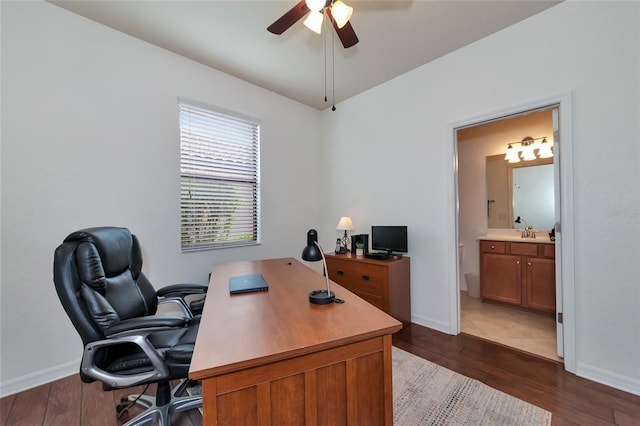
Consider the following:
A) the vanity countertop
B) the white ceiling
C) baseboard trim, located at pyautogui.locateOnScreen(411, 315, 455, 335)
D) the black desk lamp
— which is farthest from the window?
the vanity countertop

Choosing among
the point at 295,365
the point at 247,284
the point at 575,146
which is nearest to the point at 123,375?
the point at 247,284

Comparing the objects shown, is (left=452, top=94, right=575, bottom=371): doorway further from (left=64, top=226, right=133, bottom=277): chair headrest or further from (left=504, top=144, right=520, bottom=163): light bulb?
(left=64, top=226, right=133, bottom=277): chair headrest

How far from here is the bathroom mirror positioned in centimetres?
332

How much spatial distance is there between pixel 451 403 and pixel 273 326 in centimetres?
144

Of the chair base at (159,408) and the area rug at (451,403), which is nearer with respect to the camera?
the chair base at (159,408)

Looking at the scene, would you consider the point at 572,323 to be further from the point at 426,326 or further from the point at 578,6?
the point at 578,6

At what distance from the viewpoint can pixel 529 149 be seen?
340 cm

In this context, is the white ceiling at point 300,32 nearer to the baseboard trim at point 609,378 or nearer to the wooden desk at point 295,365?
the wooden desk at point 295,365

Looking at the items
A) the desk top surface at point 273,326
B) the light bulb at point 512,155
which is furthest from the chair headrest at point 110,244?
the light bulb at point 512,155

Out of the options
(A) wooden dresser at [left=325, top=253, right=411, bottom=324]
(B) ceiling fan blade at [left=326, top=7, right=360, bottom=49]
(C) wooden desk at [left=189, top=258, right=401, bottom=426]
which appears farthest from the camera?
(A) wooden dresser at [left=325, top=253, right=411, bottom=324]

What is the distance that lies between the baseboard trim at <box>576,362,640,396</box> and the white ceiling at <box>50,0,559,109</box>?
2788 millimetres

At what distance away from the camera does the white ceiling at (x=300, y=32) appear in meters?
2.01

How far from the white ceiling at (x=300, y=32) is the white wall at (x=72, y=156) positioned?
26 centimetres

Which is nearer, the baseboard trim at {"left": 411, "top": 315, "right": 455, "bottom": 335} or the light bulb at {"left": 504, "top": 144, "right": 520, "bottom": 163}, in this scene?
the baseboard trim at {"left": 411, "top": 315, "right": 455, "bottom": 335}
